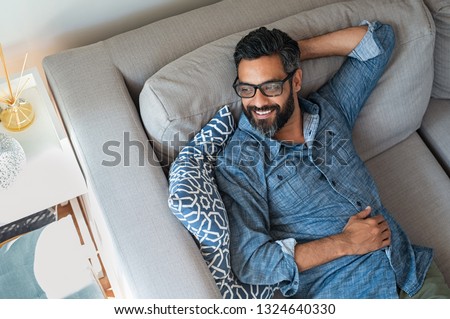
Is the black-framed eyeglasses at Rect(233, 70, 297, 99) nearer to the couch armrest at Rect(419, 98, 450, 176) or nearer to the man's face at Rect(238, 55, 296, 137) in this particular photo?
the man's face at Rect(238, 55, 296, 137)

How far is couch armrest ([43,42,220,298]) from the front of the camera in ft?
4.61

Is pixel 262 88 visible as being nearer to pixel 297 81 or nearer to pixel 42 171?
pixel 297 81

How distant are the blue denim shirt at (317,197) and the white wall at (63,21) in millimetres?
539

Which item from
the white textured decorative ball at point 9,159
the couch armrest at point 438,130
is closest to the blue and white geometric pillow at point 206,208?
the white textured decorative ball at point 9,159

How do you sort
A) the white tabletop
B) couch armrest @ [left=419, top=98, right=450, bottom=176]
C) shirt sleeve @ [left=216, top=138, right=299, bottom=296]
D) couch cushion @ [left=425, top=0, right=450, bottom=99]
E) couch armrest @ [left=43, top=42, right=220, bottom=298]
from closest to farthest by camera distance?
1. couch armrest @ [left=43, top=42, right=220, bottom=298]
2. shirt sleeve @ [left=216, top=138, right=299, bottom=296]
3. the white tabletop
4. couch cushion @ [left=425, top=0, right=450, bottom=99]
5. couch armrest @ [left=419, top=98, right=450, bottom=176]

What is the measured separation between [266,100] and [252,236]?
1.31 feet

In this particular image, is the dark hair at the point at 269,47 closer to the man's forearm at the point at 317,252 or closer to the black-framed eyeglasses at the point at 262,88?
the black-framed eyeglasses at the point at 262,88

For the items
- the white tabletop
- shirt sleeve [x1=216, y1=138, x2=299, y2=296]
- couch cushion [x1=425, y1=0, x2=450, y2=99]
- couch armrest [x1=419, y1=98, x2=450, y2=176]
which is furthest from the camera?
couch armrest [x1=419, y1=98, x2=450, y2=176]

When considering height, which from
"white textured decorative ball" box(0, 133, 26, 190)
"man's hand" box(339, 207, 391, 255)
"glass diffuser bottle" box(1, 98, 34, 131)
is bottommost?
"man's hand" box(339, 207, 391, 255)

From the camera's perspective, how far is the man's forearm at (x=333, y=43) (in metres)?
1.73

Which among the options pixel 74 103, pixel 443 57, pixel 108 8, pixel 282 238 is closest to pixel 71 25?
pixel 108 8

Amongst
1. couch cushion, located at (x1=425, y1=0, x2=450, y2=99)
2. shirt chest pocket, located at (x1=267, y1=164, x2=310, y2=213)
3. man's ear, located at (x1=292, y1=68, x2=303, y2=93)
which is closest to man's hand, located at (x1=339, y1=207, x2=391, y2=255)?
shirt chest pocket, located at (x1=267, y1=164, x2=310, y2=213)

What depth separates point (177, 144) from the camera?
165cm

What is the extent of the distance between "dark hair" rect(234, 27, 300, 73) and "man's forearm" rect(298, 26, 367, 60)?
2.7 inches
